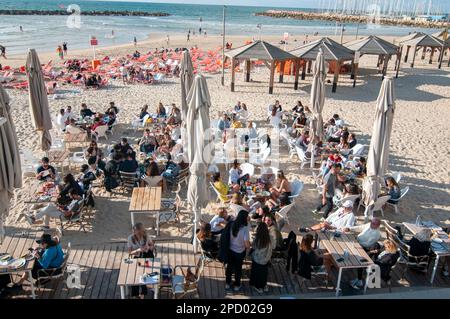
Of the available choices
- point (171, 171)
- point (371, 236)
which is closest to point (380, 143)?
point (371, 236)

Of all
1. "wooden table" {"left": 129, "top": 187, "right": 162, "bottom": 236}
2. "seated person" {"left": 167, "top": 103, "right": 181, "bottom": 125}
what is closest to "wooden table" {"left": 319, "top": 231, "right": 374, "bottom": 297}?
"wooden table" {"left": 129, "top": 187, "right": 162, "bottom": 236}

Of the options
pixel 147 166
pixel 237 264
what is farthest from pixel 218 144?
pixel 237 264

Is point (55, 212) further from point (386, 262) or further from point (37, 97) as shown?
point (386, 262)

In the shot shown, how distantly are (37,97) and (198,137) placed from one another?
506 centimetres

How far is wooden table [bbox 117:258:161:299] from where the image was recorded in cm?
552

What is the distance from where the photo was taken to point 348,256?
21.1 feet

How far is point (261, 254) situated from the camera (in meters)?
5.97

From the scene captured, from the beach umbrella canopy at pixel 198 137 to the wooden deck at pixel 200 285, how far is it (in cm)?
98

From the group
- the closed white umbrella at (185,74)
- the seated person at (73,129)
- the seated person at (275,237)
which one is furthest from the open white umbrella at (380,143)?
the seated person at (73,129)

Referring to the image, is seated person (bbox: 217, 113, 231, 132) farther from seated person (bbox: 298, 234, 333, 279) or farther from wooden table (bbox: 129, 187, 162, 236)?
seated person (bbox: 298, 234, 333, 279)

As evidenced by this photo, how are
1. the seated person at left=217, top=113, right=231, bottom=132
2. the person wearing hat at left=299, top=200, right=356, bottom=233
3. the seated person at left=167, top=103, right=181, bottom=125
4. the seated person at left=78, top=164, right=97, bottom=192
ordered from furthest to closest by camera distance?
the seated person at left=167, top=103, right=181, bottom=125 → the seated person at left=217, top=113, right=231, bottom=132 → the seated person at left=78, top=164, right=97, bottom=192 → the person wearing hat at left=299, top=200, right=356, bottom=233

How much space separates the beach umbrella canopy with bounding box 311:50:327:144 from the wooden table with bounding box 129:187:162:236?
516 centimetres
